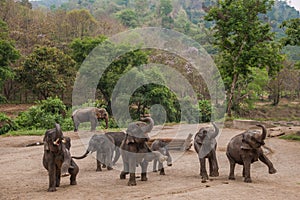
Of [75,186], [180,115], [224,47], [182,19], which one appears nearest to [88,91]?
[180,115]

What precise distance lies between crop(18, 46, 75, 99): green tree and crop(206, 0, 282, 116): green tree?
1615 centimetres

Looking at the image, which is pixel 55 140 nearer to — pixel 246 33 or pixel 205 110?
pixel 246 33

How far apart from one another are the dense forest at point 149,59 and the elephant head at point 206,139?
11651 millimetres

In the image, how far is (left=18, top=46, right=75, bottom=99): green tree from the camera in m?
34.8

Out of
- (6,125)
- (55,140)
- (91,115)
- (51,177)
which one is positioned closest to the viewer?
(55,140)

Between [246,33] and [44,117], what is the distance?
49.5 feet

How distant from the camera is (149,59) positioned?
3888 centimetres

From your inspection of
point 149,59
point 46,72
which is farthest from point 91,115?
point 149,59

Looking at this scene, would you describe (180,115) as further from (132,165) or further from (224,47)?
(132,165)

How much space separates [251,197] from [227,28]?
63.5ft

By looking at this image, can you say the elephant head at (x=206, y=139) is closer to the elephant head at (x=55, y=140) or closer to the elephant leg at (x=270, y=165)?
the elephant leg at (x=270, y=165)

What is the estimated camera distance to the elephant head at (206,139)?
10.5 meters

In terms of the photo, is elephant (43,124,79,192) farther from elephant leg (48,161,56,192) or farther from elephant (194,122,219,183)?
elephant (194,122,219,183)

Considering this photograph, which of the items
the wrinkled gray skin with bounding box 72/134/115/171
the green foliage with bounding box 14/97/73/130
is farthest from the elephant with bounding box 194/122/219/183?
the green foliage with bounding box 14/97/73/130
